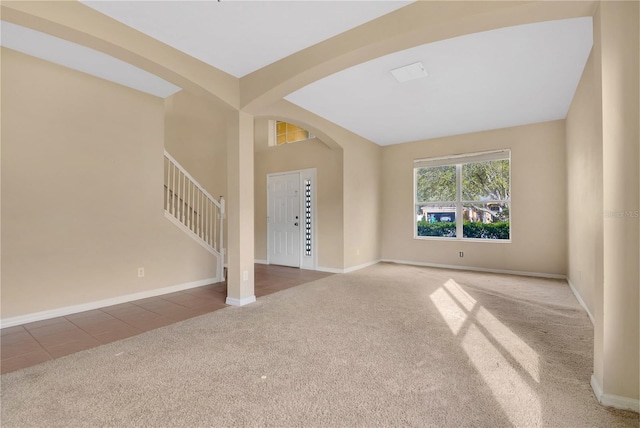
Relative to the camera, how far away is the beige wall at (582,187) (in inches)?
118

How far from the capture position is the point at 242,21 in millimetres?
2457

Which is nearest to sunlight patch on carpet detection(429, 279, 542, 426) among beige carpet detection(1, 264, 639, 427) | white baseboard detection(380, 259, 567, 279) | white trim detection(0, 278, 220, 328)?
beige carpet detection(1, 264, 639, 427)

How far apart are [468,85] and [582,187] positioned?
→ 1.82 metres

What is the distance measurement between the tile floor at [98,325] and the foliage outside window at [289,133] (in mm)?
3519

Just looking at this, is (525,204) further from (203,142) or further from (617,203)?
(203,142)

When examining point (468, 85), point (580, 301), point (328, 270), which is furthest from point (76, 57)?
point (580, 301)

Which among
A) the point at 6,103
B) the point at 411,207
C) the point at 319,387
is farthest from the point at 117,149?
the point at 411,207

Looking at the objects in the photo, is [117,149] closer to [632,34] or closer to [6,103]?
[6,103]

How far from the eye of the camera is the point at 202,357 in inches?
87.0

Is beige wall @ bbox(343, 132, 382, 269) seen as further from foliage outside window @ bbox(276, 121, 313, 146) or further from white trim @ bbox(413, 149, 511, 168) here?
foliage outside window @ bbox(276, 121, 313, 146)

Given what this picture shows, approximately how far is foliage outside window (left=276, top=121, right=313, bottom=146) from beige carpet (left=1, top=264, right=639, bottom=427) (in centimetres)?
418

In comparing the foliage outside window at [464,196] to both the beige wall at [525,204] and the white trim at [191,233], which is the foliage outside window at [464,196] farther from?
the white trim at [191,233]

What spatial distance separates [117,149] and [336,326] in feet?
11.1

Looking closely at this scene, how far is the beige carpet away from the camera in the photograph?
5.12 ft
